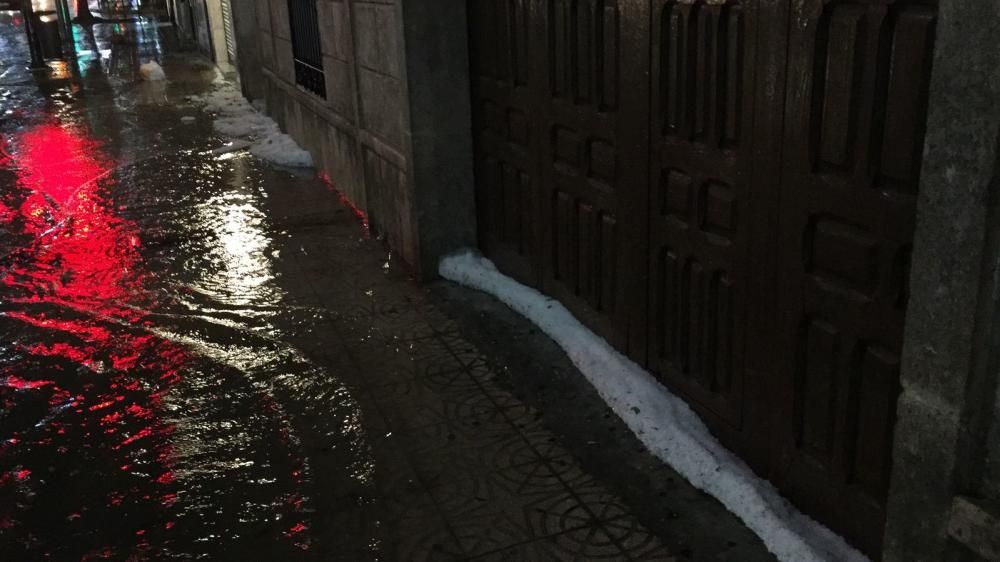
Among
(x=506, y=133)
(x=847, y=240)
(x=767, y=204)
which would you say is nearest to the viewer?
(x=847, y=240)

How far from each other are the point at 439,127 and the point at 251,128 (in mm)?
7244

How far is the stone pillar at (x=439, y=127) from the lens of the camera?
18.9 ft

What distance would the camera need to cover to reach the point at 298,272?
21.1 ft

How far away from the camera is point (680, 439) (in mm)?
3797

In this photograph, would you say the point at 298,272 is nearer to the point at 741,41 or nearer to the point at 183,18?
the point at 741,41

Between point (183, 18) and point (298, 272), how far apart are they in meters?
25.2

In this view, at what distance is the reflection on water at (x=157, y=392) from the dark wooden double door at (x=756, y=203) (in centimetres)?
162

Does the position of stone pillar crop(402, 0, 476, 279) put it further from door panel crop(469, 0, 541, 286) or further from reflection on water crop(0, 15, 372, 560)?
reflection on water crop(0, 15, 372, 560)

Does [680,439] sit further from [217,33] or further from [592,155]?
[217,33]

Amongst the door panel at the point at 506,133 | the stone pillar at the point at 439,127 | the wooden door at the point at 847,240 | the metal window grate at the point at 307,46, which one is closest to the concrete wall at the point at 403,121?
the stone pillar at the point at 439,127

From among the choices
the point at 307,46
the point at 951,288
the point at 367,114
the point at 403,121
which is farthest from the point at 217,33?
the point at 951,288

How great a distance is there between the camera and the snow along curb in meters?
3.13

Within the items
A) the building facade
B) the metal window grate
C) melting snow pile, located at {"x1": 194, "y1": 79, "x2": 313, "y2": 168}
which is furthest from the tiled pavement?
melting snow pile, located at {"x1": 194, "y1": 79, "x2": 313, "y2": 168}

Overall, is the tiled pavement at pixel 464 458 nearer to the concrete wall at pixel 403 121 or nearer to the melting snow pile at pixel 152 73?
the concrete wall at pixel 403 121
